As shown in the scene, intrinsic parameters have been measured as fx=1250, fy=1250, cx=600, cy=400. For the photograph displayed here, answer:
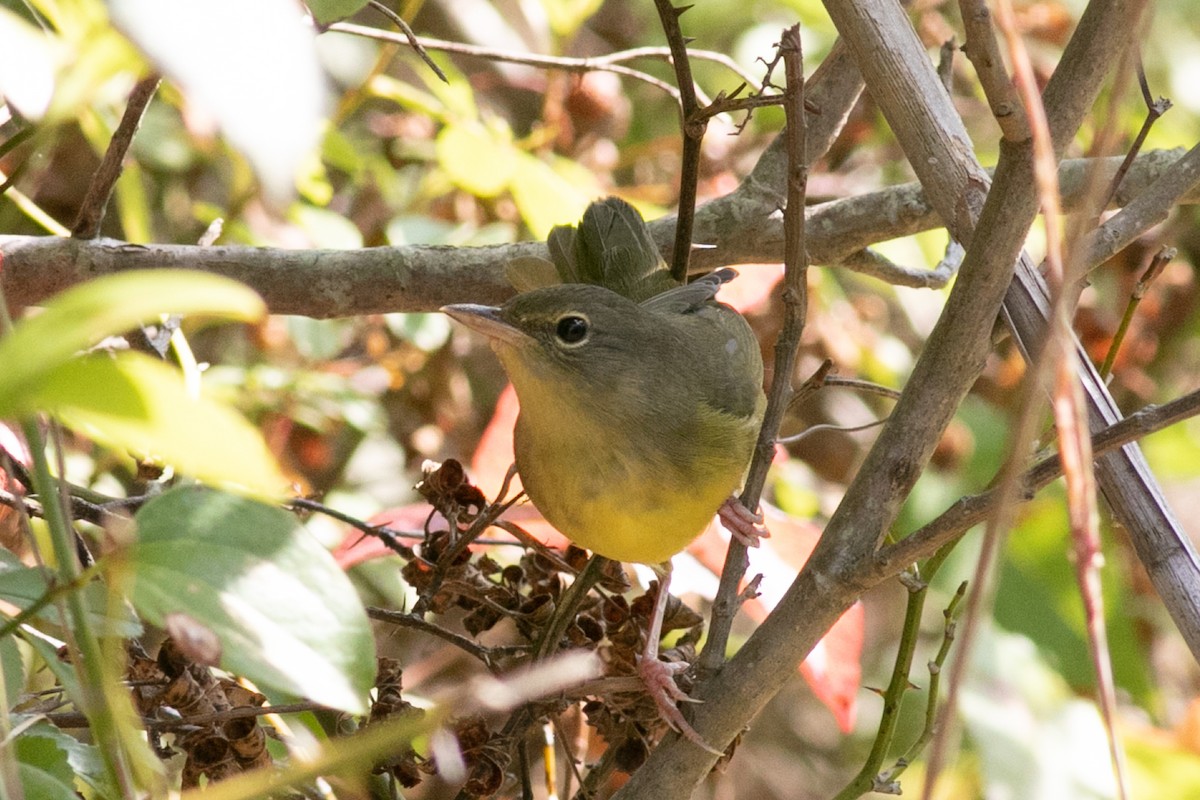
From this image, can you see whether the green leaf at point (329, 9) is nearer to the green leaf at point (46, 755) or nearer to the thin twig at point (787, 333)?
the thin twig at point (787, 333)

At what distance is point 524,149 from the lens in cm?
355

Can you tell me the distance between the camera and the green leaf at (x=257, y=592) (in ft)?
3.15

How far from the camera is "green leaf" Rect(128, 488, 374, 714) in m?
0.96

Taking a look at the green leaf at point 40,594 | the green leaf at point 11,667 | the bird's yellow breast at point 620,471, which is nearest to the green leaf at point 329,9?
the green leaf at point 40,594

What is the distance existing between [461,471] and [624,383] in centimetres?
73

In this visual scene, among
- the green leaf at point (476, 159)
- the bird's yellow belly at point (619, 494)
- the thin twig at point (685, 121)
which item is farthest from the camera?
the green leaf at point (476, 159)

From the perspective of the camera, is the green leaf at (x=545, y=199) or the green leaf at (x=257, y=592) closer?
the green leaf at (x=257, y=592)

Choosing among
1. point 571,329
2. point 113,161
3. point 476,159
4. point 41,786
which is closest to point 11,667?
point 41,786

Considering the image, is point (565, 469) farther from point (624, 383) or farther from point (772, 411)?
point (772, 411)

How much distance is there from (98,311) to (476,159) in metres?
2.15

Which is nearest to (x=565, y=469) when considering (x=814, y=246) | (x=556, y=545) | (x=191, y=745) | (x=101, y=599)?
(x=556, y=545)

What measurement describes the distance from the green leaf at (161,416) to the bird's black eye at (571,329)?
1754 millimetres

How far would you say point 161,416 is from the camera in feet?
2.49

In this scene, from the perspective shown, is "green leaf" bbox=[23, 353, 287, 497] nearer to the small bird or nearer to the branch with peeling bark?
the small bird
